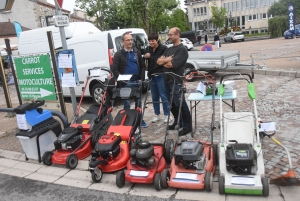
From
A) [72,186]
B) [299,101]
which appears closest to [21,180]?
[72,186]

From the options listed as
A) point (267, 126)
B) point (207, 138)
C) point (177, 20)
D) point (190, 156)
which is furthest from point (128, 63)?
point (177, 20)

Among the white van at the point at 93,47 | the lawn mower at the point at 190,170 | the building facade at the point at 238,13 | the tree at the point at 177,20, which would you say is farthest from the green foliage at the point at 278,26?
the lawn mower at the point at 190,170

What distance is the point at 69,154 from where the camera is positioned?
15.2ft

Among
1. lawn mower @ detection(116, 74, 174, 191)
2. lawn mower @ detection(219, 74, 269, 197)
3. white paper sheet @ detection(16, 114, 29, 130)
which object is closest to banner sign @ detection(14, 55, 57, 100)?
white paper sheet @ detection(16, 114, 29, 130)

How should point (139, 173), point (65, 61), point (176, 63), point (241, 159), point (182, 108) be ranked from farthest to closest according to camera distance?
point (65, 61), point (182, 108), point (176, 63), point (139, 173), point (241, 159)

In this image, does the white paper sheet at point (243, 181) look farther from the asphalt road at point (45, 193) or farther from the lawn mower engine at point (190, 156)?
the asphalt road at point (45, 193)

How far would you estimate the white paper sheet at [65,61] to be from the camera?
5809mm

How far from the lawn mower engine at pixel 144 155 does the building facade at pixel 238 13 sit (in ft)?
200

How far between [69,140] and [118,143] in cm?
91

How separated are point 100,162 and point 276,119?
3730mm

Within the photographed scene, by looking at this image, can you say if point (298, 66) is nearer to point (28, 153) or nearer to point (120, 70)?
point (120, 70)

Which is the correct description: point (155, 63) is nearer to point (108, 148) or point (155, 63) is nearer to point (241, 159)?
point (108, 148)

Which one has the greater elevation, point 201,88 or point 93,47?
point 93,47

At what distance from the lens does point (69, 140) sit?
4633 mm
